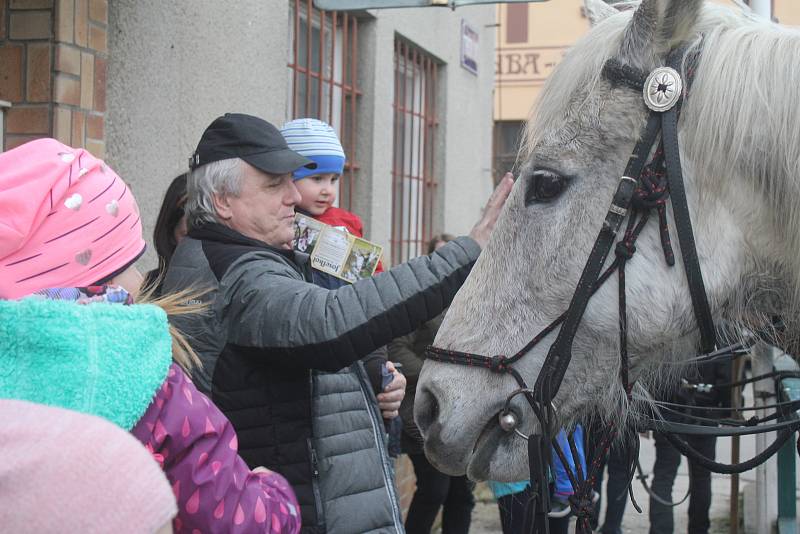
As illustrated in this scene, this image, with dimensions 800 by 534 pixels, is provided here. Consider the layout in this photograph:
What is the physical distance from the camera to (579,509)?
2.06 m

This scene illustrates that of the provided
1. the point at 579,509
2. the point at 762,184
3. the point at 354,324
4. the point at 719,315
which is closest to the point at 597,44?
the point at 762,184

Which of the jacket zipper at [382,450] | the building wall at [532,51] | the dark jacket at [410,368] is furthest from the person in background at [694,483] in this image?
the building wall at [532,51]

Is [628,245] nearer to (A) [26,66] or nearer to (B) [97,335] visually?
(B) [97,335]

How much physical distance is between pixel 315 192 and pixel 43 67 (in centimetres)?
111

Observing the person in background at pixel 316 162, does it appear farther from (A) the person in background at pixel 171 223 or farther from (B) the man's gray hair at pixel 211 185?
(B) the man's gray hair at pixel 211 185

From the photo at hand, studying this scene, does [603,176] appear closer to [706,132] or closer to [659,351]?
[706,132]

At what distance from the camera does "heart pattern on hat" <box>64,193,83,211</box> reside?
4.60 feet

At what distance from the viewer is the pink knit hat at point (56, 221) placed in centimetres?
134

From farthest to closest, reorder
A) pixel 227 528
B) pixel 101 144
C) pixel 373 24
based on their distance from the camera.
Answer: pixel 373 24, pixel 101 144, pixel 227 528

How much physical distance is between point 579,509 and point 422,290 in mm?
657

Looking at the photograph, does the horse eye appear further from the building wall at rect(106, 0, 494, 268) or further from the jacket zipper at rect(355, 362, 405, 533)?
the building wall at rect(106, 0, 494, 268)

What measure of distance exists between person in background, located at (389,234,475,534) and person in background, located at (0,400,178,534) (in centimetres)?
357

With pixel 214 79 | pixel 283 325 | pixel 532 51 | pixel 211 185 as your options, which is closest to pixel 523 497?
pixel 283 325

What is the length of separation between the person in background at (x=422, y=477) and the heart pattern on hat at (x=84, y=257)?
3.18m
